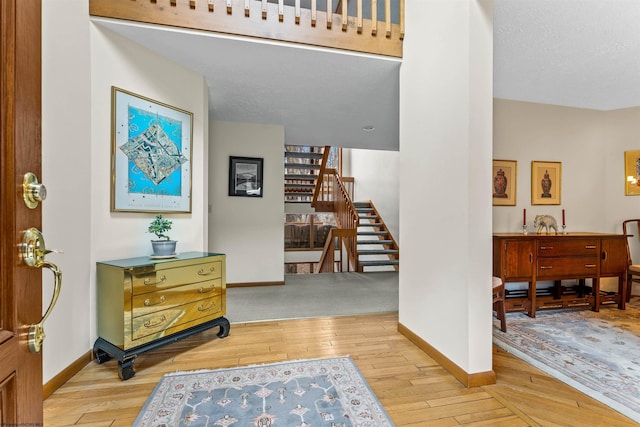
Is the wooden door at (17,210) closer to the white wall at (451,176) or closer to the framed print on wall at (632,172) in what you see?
the white wall at (451,176)

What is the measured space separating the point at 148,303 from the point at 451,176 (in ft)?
7.18

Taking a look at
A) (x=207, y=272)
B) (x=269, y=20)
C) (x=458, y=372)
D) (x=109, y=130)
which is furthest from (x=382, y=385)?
(x=269, y=20)

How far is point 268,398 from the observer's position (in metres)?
1.65

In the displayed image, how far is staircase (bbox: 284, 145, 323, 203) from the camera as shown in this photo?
5.94 meters

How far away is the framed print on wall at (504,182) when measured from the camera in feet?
11.4

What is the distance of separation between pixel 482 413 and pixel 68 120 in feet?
9.72

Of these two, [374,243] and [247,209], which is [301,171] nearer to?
[374,243]

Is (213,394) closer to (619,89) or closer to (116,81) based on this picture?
(116,81)

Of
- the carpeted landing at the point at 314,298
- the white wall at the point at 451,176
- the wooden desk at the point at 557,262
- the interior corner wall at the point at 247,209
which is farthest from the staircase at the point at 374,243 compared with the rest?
the white wall at the point at 451,176

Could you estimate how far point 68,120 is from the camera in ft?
6.05

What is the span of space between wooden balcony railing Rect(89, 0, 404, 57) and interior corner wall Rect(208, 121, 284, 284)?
195 cm

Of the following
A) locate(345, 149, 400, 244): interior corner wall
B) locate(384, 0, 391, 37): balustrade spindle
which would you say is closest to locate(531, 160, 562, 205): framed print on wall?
locate(345, 149, 400, 244): interior corner wall

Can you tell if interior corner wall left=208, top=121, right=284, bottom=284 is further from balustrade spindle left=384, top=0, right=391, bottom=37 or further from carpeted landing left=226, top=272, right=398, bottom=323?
balustrade spindle left=384, top=0, right=391, bottom=37

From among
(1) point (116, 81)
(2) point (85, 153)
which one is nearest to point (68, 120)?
(2) point (85, 153)
